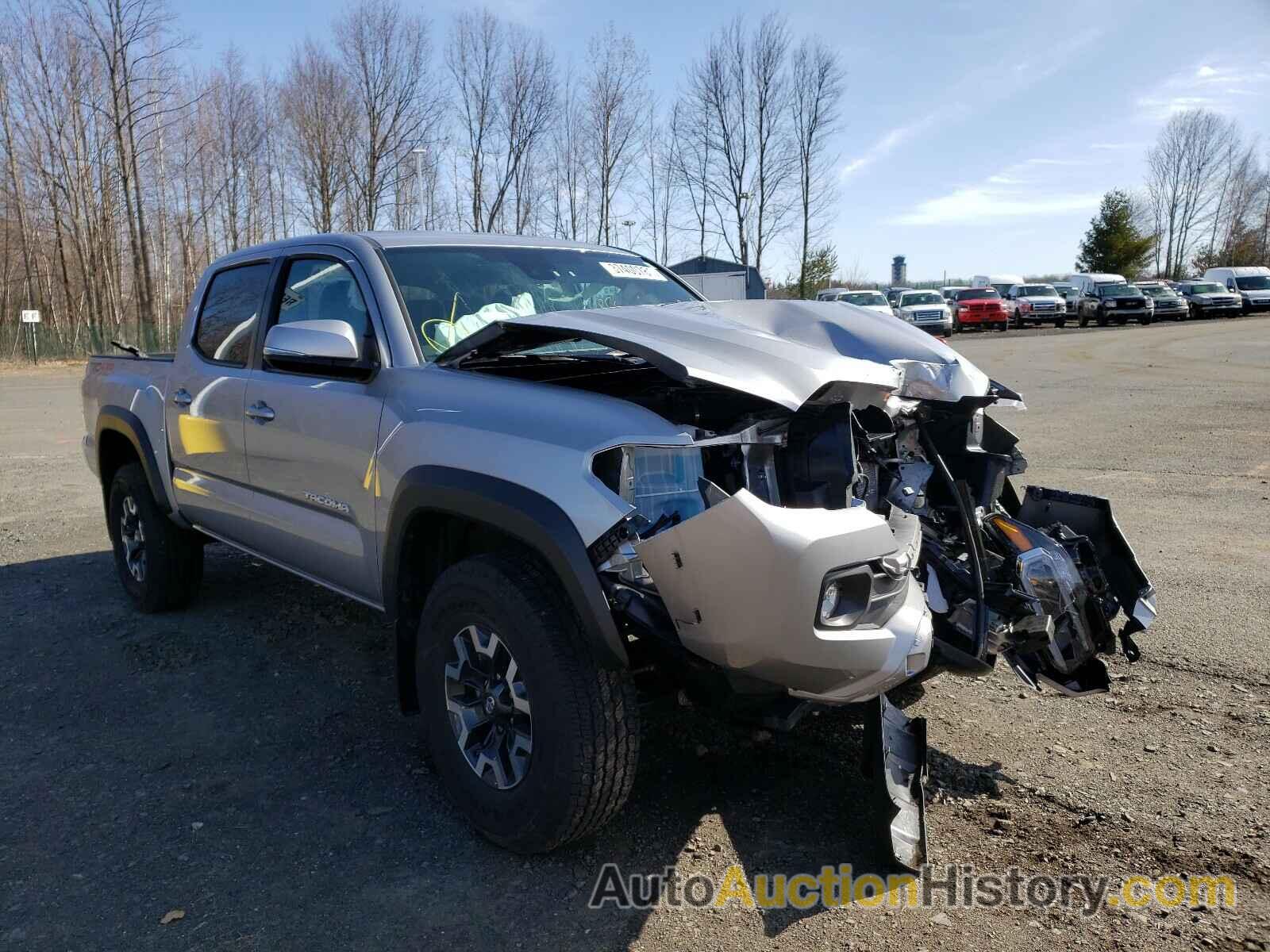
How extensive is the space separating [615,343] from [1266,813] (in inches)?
101

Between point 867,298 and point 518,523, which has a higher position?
point 867,298

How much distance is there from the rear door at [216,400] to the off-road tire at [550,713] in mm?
1900

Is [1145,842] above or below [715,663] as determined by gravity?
below

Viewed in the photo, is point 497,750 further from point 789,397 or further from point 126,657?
point 126,657

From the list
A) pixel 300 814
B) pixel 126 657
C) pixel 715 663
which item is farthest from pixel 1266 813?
pixel 126 657

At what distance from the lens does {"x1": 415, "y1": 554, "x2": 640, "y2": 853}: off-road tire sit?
8.40 feet

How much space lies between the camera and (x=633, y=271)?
4516mm

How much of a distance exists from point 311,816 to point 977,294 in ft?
130

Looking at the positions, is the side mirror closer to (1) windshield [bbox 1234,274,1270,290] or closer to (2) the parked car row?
(2) the parked car row

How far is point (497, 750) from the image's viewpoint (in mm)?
2865

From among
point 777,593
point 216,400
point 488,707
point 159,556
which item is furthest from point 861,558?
point 159,556

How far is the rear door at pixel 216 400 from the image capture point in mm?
4223

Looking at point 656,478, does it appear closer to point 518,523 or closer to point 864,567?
point 518,523

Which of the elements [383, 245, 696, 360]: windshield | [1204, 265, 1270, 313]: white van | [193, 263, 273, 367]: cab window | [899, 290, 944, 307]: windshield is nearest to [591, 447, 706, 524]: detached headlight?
[383, 245, 696, 360]: windshield
